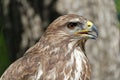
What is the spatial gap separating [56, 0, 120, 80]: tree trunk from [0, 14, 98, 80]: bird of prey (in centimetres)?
286

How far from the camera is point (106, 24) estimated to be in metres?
13.1

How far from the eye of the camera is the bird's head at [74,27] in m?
9.63

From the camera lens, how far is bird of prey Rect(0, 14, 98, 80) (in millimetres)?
9586

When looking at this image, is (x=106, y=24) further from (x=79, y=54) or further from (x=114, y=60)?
(x=79, y=54)

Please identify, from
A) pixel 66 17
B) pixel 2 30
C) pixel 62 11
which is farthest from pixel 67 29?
pixel 2 30

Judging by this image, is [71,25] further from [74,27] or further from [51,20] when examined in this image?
[51,20]

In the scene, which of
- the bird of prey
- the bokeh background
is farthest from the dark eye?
the bokeh background

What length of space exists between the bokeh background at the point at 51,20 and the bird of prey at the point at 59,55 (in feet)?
9.04

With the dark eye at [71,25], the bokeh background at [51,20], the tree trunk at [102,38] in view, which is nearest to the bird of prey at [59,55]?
the dark eye at [71,25]

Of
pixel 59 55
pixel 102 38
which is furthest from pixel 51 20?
pixel 59 55

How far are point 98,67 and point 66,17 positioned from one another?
133 inches

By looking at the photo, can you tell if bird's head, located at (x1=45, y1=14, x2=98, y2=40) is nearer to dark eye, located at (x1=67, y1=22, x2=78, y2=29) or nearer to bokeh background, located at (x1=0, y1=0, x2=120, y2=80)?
dark eye, located at (x1=67, y1=22, x2=78, y2=29)

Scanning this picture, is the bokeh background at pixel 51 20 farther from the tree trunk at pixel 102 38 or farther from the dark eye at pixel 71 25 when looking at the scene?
the dark eye at pixel 71 25

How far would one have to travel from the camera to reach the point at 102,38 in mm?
13023
